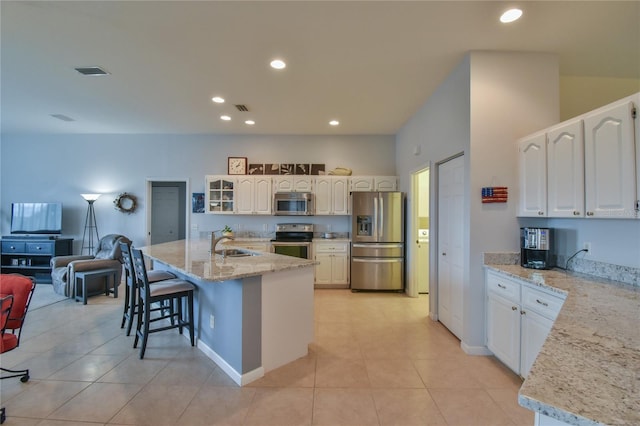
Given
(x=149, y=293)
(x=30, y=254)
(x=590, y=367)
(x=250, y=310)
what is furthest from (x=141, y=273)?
(x=30, y=254)

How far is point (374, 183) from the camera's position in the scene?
17.5 feet

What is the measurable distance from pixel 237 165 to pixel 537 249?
5.01 metres

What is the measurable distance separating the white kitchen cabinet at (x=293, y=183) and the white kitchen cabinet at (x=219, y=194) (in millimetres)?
886

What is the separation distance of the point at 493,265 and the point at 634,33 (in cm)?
241

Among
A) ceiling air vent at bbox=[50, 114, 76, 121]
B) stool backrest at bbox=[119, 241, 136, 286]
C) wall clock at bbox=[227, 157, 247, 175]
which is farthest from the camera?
wall clock at bbox=[227, 157, 247, 175]

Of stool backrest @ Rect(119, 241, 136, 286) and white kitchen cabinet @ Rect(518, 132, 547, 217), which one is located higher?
white kitchen cabinet @ Rect(518, 132, 547, 217)

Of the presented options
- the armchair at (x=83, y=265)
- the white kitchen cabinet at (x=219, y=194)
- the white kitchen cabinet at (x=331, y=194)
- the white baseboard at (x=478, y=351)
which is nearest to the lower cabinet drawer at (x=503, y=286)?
the white baseboard at (x=478, y=351)

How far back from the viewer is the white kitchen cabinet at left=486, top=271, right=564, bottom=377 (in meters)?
2.01

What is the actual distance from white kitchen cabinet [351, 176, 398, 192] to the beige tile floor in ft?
9.08

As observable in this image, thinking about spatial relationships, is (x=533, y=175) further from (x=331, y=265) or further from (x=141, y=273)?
(x=141, y=273)

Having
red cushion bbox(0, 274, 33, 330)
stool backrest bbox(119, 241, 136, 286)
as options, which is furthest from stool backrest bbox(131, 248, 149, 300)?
red cushion bbox(0, 274, 33, 330)

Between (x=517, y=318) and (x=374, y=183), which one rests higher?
(x=374, y=183)

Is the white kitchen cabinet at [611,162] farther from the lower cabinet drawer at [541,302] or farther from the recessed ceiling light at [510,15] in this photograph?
the recessed ceiling light at [510,15]

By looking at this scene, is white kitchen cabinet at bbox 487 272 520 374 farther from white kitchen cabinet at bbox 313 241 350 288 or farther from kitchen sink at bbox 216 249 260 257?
white kitchen cabinet at bbox 313 241 350 288
